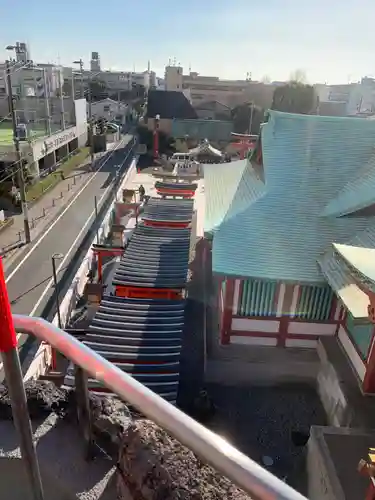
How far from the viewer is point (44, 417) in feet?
7.84

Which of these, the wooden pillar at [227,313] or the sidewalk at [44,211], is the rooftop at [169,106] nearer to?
the sidewalk at [44,211]

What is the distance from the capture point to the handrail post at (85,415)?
205cm

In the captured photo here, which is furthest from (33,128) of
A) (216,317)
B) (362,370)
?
(362,370)

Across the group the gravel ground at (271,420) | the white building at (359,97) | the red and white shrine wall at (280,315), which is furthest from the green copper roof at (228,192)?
the white building at (359,97)

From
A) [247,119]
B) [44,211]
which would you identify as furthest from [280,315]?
[247,119]

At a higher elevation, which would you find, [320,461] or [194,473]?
[194,473]

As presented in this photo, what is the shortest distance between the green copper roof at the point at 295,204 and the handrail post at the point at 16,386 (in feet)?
24.1

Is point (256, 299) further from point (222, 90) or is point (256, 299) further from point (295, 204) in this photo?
point (222, 90)

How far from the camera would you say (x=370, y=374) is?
784cm

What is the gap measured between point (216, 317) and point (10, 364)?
10.1m

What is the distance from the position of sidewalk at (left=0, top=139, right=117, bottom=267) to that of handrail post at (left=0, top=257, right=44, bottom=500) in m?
15.2

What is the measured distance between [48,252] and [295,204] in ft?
35.2

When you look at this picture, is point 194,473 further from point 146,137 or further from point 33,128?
point 146,137

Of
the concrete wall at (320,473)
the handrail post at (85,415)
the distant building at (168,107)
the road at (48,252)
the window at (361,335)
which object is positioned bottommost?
the road at (48,252)
